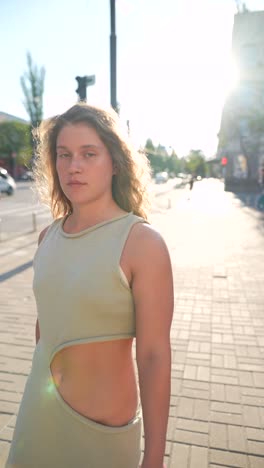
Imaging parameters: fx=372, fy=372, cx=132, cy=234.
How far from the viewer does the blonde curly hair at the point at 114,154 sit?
4.57 ft

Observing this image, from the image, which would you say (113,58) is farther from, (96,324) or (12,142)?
(12,142)

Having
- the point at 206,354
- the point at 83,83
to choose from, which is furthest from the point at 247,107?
the point at 206,354

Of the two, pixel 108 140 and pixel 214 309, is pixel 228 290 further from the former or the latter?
pixel 108 140

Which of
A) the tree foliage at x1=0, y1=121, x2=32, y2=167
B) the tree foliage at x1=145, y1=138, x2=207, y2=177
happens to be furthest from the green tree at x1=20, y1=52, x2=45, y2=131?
the tree foliage at x1=145, y1=138, x2=207, y2=177

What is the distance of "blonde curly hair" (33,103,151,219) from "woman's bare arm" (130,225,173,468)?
35cm

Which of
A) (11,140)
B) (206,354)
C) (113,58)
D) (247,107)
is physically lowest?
(206,354)

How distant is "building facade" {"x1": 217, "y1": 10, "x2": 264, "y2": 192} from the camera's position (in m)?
30.5

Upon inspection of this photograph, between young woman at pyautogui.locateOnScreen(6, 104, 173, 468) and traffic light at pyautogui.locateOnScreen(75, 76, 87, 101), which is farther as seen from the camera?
traffic light at pyautogui.locateOnScreen(75, 76, 87, 101)

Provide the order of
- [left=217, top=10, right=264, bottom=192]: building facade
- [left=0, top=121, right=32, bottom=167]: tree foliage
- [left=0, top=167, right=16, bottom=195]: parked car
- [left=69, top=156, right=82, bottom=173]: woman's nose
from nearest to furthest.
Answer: [left=69, top=156, right=82, bottom=173]: woman's nose, [left=0, top=167, right=16, bottom=195]: parked car, [left=217, top=10, right=264, bottom=192]: building facade, [left=0, top=121, right=32, bottom=167]: tree foliage

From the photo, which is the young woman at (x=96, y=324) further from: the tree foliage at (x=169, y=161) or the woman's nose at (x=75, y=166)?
the tree foliage at (x=169, y=161)

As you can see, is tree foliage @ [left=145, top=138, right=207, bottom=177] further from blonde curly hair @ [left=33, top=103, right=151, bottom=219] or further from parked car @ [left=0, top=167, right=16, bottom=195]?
blonde curly hair @ [left=33, top=103, right=151, bottom=219]

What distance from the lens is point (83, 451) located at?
1252mm

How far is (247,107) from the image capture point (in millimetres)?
30688

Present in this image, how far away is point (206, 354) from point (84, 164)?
10.5 feet
